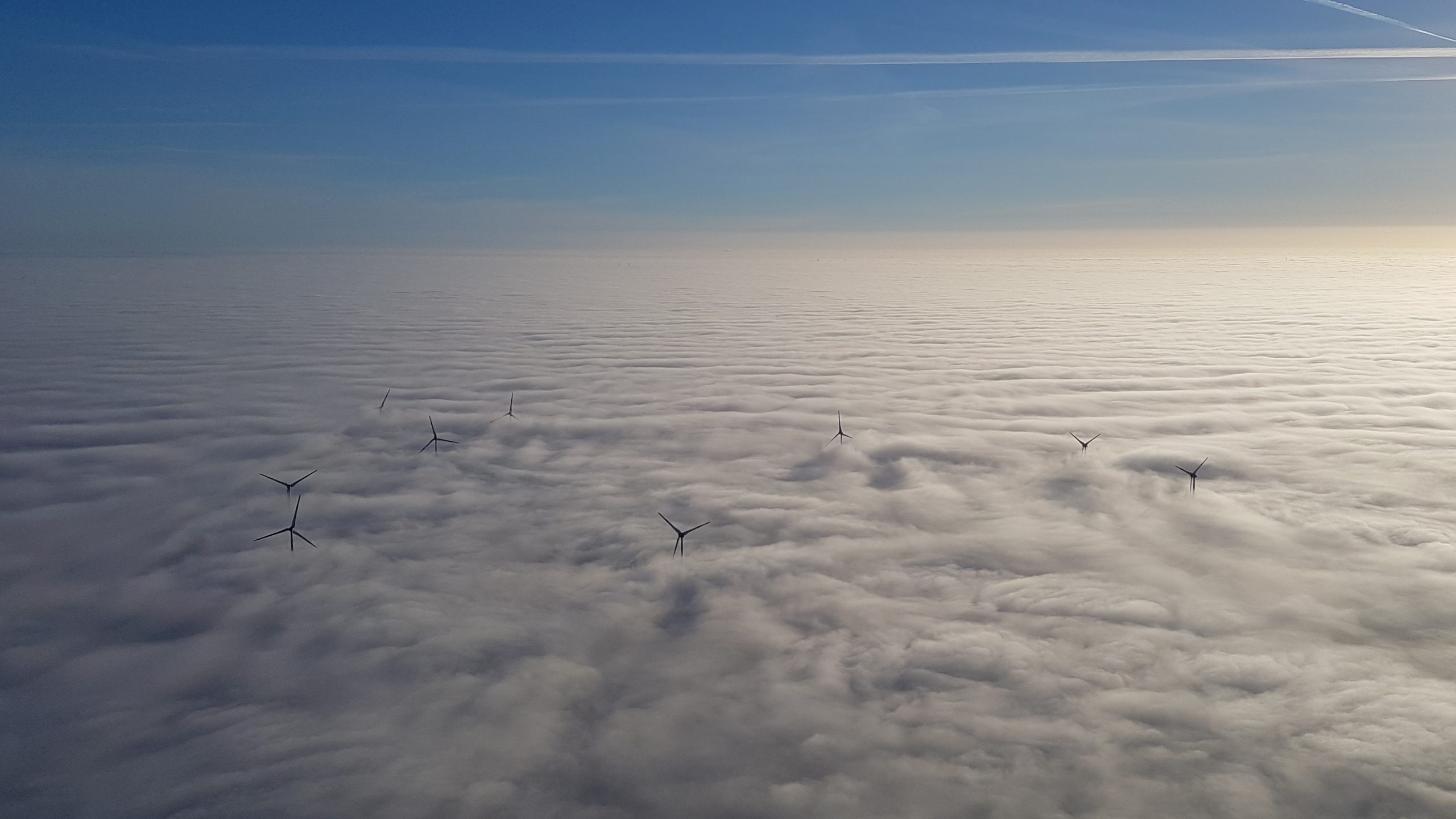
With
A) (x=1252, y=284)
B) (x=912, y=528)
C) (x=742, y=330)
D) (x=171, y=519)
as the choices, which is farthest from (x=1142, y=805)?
(x=1252, y=284)

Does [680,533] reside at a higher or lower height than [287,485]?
higher

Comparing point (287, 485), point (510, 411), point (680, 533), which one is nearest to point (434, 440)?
point (510, 411)

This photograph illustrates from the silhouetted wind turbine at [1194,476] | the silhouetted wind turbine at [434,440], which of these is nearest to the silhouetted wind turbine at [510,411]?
the silhouetted wind turbine at [434,440]

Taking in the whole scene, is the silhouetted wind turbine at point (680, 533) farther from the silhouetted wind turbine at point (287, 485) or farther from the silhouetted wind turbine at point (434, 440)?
the silhouetted wind turbine at point (287, 485)

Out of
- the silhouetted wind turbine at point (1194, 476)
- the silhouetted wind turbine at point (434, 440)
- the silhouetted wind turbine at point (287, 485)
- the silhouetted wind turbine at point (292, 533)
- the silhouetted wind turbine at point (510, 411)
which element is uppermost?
the silhouetted wind turbine at point (1194, 476)

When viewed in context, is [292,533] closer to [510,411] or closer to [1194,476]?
[510,411]

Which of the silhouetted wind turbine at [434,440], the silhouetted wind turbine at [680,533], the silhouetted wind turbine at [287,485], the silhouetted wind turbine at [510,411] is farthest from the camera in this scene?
the silhouetted wind turbine at [510,411]

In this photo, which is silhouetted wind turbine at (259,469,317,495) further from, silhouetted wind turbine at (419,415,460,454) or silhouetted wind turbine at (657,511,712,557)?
silhouetted wind turbine at (657,511,712,557)
